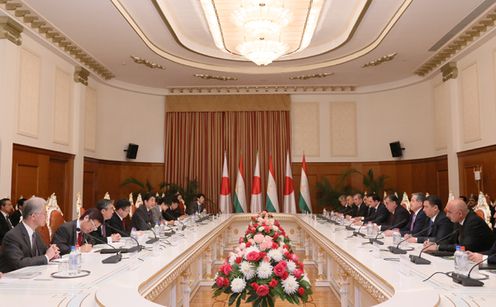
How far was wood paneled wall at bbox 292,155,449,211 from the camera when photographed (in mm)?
10516

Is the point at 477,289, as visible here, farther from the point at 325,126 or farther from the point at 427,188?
the point at 325,126

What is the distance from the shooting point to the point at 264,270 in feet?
7.40

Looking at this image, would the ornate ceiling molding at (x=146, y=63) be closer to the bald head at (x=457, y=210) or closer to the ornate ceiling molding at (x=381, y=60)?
the ornate ceiling molding at (x=381, y=60)

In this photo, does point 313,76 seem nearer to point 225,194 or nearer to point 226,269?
point 225,194

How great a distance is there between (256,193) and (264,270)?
9263mm

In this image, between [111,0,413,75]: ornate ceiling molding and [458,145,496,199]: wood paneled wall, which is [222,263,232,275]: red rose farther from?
[458,145,496,199]: wood paneled wall

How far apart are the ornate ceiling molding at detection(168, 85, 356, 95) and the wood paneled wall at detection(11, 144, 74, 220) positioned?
4.09 metres

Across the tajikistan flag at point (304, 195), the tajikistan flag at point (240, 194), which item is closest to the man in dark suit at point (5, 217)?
the tajikistan flag at point (240, 194)

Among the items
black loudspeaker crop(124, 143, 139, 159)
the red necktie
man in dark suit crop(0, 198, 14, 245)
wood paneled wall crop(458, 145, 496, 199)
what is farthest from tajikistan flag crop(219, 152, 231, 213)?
the red necktie

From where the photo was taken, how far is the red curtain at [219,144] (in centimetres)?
1232

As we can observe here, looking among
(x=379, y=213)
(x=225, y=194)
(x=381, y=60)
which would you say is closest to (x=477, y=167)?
(x=379, y=213)

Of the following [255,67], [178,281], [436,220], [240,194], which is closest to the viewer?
[178,281]

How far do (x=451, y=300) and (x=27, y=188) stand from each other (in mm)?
7254

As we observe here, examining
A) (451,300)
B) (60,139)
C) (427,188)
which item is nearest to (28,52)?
(60,139)
